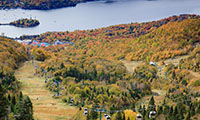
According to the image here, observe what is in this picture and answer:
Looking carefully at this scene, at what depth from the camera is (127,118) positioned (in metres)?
66.1

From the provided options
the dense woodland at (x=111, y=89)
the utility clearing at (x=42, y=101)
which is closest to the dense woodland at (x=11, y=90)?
the dense woodland at (x=111, y=89)

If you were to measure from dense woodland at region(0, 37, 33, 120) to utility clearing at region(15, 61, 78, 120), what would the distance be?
14.8 ft

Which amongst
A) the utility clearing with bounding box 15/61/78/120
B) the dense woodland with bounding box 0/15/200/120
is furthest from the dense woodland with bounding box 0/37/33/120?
the utility clearing with bounding box 15/61/78/120

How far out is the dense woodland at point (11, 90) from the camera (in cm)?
4959

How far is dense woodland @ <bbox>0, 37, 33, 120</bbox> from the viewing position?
49.6 meters

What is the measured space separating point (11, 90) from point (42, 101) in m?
13.1

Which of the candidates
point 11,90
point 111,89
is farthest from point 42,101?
point 111,89

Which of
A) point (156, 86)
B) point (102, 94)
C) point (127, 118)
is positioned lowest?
point (156, 86)

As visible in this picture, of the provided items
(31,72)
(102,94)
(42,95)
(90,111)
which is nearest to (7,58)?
(31,72)

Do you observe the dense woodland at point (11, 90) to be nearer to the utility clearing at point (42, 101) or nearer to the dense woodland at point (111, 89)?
the dense woodland at point (111, 89)

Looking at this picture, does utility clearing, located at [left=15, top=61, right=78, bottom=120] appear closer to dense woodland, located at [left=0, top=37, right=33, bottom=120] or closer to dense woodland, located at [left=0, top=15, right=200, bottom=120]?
dense woodland, located at [left=0, top=15, right=200, bottom=120]

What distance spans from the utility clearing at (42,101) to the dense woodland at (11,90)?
4.52 m

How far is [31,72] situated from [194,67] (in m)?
109

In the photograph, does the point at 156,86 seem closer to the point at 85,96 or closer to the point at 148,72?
the point at 148,72
